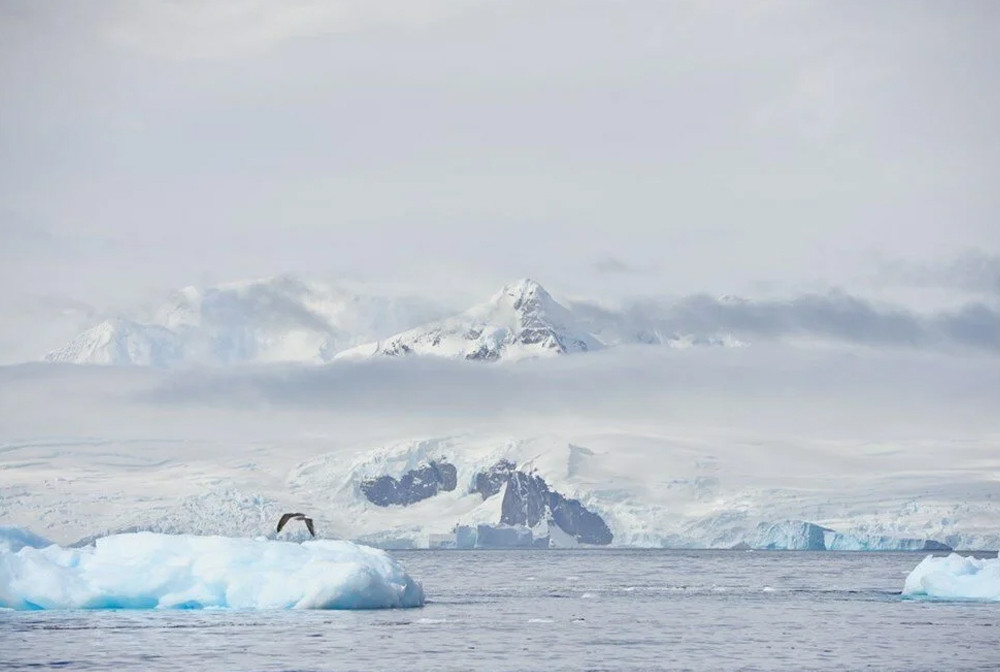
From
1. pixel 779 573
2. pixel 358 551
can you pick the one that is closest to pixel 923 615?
pixel 358 551

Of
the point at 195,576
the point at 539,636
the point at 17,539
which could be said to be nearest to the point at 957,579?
the point at 539,636

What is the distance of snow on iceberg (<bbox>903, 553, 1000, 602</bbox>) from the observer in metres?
97.1

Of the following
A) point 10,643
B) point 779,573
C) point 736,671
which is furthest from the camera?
point 779,573

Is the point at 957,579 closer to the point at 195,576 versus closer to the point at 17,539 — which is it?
the point at 195,576

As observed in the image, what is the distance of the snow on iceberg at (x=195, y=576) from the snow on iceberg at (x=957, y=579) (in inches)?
1383

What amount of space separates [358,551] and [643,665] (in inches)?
1064

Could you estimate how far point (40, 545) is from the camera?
91000 mm

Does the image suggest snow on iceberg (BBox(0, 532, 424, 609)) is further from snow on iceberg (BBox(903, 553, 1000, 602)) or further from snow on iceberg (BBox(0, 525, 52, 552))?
snow on iceberg (BBox(903, 553, 1000, 602))

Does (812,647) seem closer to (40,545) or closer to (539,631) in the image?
(539,631)

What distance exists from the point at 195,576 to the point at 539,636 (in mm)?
20535

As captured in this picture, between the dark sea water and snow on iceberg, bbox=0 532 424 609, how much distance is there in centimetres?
131

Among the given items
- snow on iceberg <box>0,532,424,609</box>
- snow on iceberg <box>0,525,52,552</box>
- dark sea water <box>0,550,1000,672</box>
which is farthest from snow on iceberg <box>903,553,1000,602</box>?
snow on iceberg <box>0,525,52,552</box>

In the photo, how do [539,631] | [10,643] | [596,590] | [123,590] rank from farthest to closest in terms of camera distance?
1. [596,590]
2. [123,590]
3. [539,631]
4. [10,643]

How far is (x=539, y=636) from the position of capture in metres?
71.4
